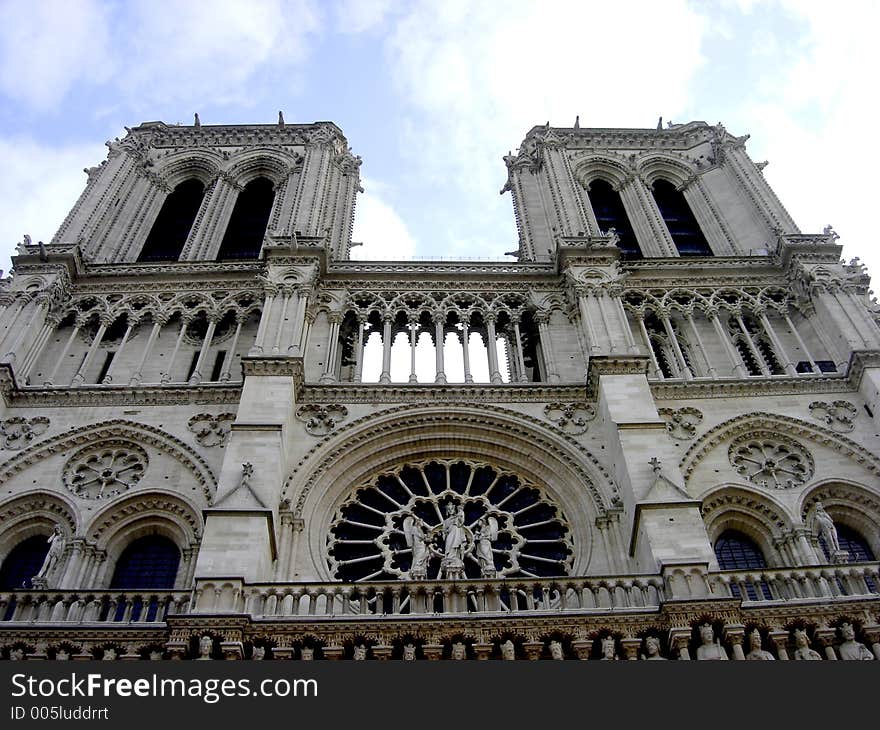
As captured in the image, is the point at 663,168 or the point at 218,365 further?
the point at 663,168

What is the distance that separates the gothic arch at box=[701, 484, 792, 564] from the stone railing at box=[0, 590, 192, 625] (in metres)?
9.32

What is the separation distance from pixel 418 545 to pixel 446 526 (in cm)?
56

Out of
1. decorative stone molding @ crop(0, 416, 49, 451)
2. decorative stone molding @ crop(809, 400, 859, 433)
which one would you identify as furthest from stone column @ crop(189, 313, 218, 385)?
decorative stone molding @ crop(809, 400, 859, 433)

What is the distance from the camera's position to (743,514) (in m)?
17.9

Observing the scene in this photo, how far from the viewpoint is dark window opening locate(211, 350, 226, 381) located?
21484 mm

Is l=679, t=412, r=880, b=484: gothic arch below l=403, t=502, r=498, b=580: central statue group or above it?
above

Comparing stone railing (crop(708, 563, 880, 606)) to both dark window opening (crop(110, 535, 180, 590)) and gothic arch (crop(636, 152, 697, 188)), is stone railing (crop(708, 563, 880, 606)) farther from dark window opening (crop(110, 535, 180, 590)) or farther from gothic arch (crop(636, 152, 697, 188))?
gothic arch (crop(636, 152, 697, 188))

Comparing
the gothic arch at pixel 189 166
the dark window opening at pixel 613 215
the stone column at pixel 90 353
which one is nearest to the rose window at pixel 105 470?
the stone column at pixel 90 353

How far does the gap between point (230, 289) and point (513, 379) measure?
711cm

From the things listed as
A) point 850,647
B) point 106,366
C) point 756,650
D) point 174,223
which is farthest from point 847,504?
point 174,223

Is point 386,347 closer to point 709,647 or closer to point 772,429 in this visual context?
point 772,429

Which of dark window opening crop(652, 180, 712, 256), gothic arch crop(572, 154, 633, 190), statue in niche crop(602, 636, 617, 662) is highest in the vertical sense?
gothic arch crop(572, 154, 633, 190)

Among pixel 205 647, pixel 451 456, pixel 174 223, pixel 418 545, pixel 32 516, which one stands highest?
pixel 174 223

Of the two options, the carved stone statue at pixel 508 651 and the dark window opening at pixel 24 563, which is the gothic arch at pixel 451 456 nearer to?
the carved stone statue at pixel 508 651
